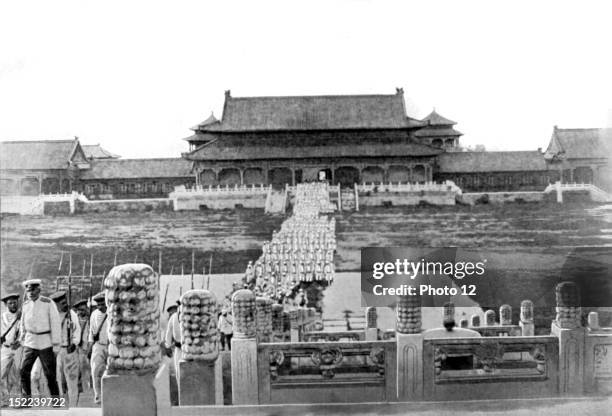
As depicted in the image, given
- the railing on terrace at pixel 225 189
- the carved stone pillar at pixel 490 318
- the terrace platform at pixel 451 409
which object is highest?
the railing on terrace at pixel 225 189

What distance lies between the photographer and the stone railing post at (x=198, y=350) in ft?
13.8

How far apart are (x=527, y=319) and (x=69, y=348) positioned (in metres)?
4.20

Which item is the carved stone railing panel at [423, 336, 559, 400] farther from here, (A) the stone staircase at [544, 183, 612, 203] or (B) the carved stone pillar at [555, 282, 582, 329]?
(A) the stone staircase at [544, 183, 612, 203]

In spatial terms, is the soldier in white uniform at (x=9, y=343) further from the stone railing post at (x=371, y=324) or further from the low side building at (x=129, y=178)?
the stone railing post at (x=371, y=324)

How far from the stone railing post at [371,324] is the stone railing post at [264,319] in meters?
0.99

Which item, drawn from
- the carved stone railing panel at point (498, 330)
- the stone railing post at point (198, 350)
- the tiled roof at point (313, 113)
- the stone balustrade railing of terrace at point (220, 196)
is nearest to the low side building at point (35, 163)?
the stone balustrade railing of terrace at point (220, 196)

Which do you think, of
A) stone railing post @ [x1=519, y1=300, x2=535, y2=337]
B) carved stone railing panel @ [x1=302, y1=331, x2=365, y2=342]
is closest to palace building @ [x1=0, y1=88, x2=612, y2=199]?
stone railing post @ [x1=519, y1=300, x2=535, y2=337]

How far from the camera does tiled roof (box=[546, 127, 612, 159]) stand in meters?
5.82

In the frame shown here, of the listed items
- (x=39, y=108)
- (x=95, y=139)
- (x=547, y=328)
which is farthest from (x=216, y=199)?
(x=547, y=328)

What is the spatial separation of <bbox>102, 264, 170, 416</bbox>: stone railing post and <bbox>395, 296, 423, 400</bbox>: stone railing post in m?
2.16

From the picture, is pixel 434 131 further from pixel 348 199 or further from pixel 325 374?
pixel 325 374

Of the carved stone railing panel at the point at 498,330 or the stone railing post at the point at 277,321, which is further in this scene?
the carved stone railing panel at the point at 498,330

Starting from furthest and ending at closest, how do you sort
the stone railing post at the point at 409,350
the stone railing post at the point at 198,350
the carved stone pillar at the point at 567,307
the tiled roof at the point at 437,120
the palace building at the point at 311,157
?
the tiled roof at the point at 437,120 < the palace building at the point at 311,157 < the carved stone pillar at the point at 567,307 < the stone railing post at the point at 409,350 < the stone railing post at the point at 198,350

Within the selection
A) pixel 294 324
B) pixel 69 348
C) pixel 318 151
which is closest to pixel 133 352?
pixel 69 348
